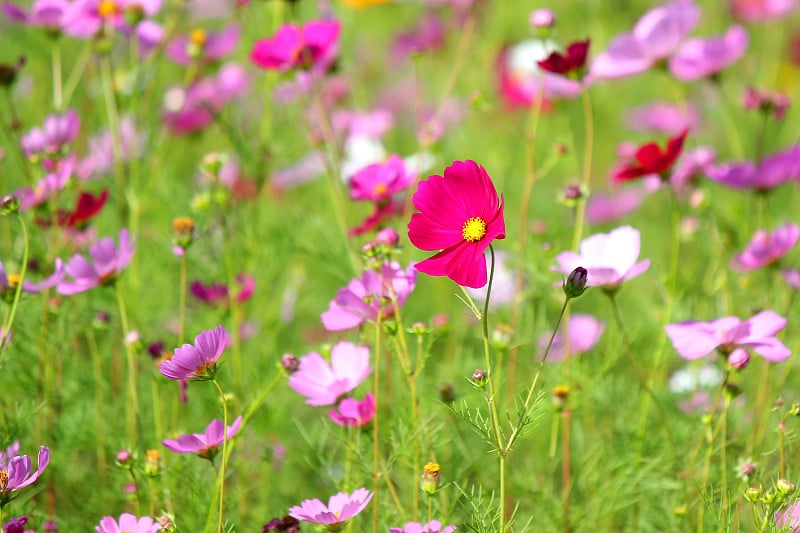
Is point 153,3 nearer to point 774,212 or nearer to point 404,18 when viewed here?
point 774,212

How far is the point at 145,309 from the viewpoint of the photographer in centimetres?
138

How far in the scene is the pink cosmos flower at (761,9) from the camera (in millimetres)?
2283

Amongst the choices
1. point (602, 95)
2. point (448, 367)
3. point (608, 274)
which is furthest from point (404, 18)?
point (608, 274)

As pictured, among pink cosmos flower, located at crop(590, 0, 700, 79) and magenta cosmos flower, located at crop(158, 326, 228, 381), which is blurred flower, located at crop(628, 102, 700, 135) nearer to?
pink cosmos flower, located at crop(590, 0, 700, 79)

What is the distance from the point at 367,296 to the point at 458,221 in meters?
0.14

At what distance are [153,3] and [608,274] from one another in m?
0.83

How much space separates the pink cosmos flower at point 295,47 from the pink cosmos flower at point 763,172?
1.77ft

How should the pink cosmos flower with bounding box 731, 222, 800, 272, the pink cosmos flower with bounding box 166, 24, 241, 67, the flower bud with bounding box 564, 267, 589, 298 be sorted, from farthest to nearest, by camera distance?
the pink cosmos flower with bounding box 166, 24, 241, 67 < the pink cosmos flower with bounding box 731, 222, 800, 272 < the flower bud with bounding box 564, 267, 589, 298

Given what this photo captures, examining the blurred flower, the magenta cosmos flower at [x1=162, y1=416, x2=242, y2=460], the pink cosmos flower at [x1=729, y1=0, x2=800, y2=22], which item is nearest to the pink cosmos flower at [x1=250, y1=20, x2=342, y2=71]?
the magenta cosmos flower at [x1=162, y1=416, x2=242, y2=460]

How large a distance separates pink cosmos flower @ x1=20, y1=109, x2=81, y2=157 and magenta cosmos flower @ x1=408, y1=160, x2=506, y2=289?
679 millimetres

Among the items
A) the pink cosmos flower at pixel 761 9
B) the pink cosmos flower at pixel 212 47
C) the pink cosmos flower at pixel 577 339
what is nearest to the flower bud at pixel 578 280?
the pink cosmos flower at pixel 577 339

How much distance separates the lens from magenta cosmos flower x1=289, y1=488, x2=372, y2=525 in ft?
2.38

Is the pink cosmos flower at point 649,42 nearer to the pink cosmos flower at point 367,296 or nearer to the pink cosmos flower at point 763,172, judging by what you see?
the pink cosmos flower at point 763,172

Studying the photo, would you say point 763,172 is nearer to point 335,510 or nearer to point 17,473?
point 335,510
